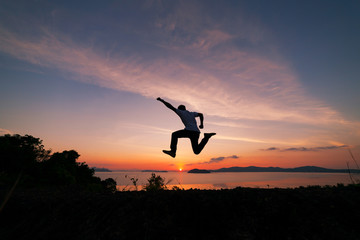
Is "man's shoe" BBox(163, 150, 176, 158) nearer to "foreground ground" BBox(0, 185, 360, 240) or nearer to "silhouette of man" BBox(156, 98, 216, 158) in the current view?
"silhouette of man" BBox(156, 98, 216, 158)

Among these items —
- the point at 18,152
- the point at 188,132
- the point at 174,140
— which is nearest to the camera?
the point at 188,132

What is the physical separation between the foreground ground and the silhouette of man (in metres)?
3.27

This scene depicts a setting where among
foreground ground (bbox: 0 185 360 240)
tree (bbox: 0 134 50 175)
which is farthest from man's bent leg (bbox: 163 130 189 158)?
tree (bbox: 0 134 50 175)

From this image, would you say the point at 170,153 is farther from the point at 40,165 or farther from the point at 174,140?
the point at 40,165

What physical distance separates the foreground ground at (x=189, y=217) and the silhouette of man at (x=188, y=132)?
10.7 ft

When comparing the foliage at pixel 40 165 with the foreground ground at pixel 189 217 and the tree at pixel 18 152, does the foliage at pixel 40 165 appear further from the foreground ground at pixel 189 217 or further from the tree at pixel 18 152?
the foreground ground at pixel 189 217

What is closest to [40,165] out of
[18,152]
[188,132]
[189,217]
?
[18,152]

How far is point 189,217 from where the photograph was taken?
4.13 m

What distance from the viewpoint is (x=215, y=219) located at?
402 cm

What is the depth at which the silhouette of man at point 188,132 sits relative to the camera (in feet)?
25.4

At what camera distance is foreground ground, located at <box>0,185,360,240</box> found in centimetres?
378

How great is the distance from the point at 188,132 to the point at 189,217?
3.98m

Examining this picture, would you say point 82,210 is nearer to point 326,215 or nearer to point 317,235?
point 317,235

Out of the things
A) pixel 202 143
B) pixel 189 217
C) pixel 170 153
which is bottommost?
pixel 189 217
